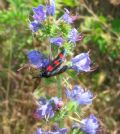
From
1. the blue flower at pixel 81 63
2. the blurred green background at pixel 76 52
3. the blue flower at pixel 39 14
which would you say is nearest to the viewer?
the blue flower at pixel 39 14

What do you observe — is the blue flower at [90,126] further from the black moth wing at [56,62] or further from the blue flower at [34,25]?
the blue flower at [34,25]

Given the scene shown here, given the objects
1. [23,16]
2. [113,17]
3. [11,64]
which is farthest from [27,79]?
[113,17]

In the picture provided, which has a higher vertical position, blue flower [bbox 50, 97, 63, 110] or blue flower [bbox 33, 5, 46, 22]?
blue flower [bbox 33, 5, 46, 22]

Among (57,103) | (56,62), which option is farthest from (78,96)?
(56,62)

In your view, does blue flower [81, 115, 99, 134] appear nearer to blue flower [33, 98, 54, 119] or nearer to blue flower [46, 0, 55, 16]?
blue flower [33, 98, 54, 119]

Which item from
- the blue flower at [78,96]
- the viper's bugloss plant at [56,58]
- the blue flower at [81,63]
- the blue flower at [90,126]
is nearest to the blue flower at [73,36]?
the viper's bugloss plant at [56,58]

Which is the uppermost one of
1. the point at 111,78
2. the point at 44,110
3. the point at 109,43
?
the point at 44,110

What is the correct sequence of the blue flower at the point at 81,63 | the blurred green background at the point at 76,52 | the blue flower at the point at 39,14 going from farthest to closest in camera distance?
the blurred green background at the point at 76,52 < the blue flower at the point at 81,63 < the blue flower at the point at 39,14

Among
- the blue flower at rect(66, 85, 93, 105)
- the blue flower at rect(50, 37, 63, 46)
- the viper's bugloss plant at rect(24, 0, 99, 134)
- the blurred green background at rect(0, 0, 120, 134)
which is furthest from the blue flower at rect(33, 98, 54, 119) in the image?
the blurred green background at rect(0, 0, 120, 134)

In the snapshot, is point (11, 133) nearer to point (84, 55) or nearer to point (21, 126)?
point (21, 126)
